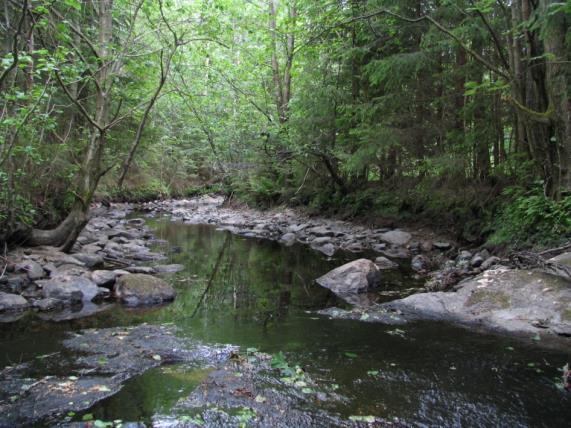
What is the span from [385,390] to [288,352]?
3.78ft

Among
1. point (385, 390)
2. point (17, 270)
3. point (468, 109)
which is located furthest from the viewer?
point (468, 109)

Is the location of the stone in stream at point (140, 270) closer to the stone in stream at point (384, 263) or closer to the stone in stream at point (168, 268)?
the stone in stream at point (168, 268)

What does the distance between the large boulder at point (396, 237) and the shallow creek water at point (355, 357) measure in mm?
3255

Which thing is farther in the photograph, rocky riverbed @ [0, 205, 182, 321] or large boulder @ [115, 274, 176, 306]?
large boulder @ [115, 274, 176, 306]

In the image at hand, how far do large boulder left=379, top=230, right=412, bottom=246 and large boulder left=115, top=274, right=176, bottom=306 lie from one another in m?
6.12

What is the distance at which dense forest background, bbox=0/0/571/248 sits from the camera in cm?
687

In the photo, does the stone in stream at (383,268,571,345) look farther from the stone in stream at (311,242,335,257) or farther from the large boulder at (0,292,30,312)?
the large boulder at (0,292,30,312)

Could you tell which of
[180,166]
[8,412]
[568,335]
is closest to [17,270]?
[8,412]

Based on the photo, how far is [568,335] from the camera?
463 centimetres

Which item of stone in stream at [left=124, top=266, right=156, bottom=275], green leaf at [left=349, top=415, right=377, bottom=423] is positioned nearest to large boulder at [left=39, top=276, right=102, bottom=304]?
stone in stream at [left=124, top=266, right=156, bottom=275]

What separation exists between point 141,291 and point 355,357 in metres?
3.59

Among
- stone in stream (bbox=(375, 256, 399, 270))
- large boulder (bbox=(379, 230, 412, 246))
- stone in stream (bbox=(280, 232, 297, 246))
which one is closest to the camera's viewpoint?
stone in stream (bbox=(375, 256, 399, 270))

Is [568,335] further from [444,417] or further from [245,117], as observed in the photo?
[245,117]

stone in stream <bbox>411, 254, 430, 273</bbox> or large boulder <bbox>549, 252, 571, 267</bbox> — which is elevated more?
large boulder <bbox>549, 252, 571, 267</bbox>
